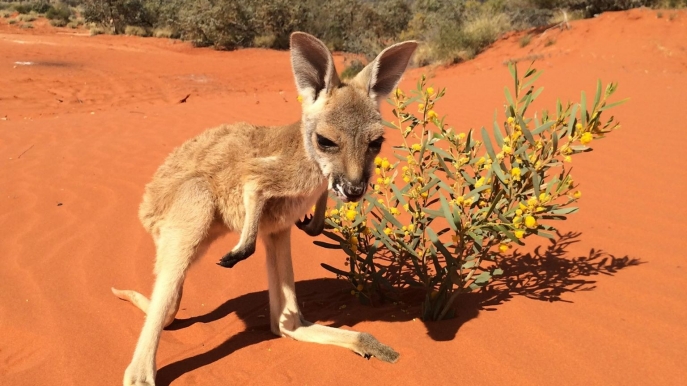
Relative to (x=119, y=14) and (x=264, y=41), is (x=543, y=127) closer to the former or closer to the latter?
(x=264, y=41)

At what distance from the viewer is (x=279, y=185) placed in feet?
10.4

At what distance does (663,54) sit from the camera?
12.9 metres

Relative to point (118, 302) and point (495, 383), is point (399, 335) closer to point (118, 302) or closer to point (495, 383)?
point (495, 383)

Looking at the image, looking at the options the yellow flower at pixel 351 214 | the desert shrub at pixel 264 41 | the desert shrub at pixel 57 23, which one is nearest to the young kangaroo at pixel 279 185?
the yellow flower at pixel 351 214

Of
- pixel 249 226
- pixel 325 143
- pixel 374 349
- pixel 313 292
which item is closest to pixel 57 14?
pixel 313 292

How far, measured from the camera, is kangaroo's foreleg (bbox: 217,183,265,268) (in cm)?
296

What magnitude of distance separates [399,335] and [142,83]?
51.0 feet

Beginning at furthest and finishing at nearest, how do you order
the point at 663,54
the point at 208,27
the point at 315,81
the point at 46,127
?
the point at 208,27
the point at 663,54
the point at 46,127
the point at 315,81

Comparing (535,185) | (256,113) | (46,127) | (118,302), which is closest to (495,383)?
(535,185)

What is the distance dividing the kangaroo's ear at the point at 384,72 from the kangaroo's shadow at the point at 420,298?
1446 millimetres

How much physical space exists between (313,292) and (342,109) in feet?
5.97

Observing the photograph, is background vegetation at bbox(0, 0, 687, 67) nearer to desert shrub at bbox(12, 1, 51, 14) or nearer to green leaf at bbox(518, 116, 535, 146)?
desert shrub at bbox(12, 1, 51, 14)

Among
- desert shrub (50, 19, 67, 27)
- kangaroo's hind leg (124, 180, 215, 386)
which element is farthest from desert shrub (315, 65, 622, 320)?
desert shrub (50, 19, 67, 27)

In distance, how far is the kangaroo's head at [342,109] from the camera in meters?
2.88
